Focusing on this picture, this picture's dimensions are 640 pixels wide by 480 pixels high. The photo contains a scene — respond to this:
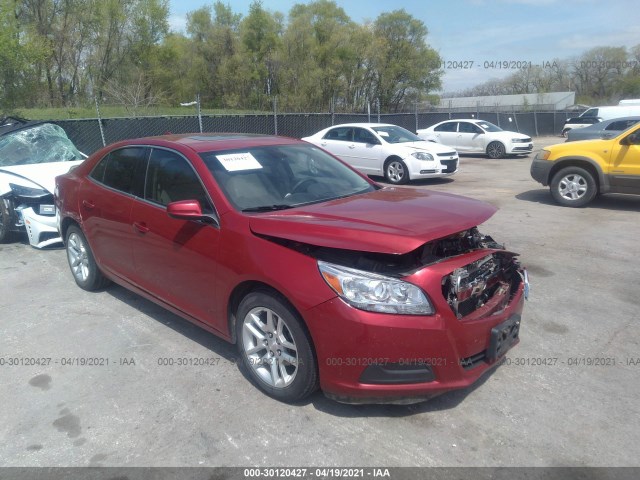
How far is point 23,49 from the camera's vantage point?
1226 cm

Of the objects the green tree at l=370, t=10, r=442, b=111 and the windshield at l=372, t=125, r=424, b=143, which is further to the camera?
the green tree at l=370, t=10, r=442, b=111

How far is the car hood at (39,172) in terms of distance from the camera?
720 centimetres

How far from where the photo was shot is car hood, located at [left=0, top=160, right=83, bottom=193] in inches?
283

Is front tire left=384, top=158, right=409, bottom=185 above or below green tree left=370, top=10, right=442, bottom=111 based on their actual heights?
below

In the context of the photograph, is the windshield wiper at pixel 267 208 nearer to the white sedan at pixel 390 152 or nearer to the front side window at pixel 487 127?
the white sedan at pixel 390 152

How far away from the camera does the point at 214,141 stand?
14.3 ft

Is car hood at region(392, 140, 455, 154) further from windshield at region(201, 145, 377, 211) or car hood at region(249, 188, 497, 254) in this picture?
car hood at region(249, 188, 497, 254)

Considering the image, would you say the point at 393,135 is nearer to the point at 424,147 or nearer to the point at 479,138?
the point at 424,147

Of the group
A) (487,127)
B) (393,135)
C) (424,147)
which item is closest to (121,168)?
(424,147)

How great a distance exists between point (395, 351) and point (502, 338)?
0.80m

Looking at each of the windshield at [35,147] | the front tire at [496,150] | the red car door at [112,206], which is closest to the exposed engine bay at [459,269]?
the red car door at [112,206]

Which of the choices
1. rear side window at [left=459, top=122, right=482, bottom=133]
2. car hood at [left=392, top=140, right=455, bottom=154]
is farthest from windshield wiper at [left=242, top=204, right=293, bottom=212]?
rear side window at [left=459, top=122, right=482, bottom=133]

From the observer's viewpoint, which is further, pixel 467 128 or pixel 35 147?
pixel 467 128

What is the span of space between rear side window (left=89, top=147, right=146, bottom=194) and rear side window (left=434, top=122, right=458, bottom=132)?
17440 millimetres
